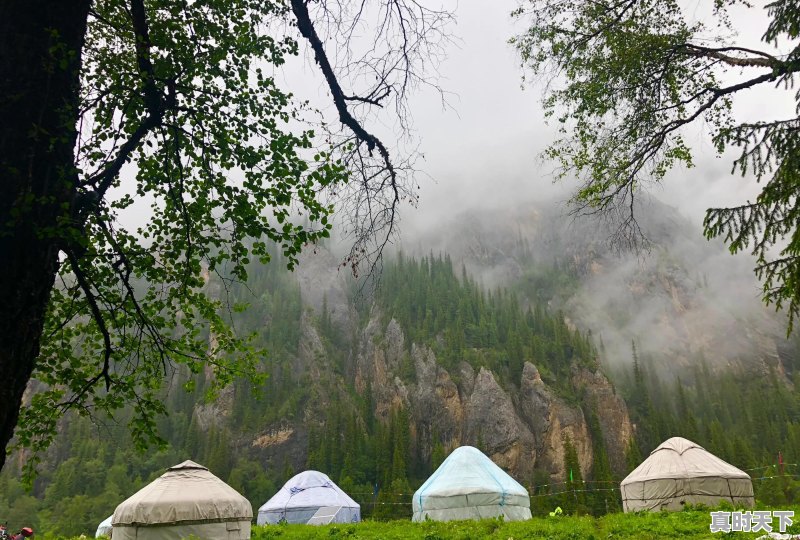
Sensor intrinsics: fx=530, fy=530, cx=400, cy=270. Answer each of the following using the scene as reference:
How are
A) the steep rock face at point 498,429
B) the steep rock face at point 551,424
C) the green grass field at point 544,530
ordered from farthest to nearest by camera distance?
the steep rock face at point 551,424, the steep rock face at point 498,429, the green grass field at point 544,530

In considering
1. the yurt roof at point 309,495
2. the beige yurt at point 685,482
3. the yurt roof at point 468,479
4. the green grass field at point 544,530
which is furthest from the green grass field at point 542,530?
the yurt roof at point 309,495

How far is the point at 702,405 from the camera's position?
14925cm

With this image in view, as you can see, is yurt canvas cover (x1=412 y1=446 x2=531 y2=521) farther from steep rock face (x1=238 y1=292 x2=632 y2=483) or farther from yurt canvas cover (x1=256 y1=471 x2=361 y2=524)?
steep rock face (x1=238 y1=292 x2=632 y2=483)

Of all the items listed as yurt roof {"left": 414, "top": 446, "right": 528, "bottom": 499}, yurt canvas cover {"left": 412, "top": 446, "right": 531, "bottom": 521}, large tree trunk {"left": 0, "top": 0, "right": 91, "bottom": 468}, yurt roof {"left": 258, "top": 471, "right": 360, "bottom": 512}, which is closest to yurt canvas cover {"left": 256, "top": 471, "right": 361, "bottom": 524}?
yurt roof {"left": 258, "top": 471, "right": 360, "bottom": 512}

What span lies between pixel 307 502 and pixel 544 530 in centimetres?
2173

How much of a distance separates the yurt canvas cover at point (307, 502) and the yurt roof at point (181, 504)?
14649 mm

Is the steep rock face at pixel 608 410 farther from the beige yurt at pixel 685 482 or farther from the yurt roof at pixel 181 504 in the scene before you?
→ the yurt roof at pixel 181 504

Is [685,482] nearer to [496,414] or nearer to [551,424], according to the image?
[496,414]

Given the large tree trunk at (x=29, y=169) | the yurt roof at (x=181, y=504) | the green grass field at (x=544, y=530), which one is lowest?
the green grass field at (x=544, y=530)

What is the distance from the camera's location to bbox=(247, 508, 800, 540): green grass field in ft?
39.4

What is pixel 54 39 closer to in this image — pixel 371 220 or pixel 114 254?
pixel 114 254

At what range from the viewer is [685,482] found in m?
21.5

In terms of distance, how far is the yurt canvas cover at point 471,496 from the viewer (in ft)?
79.7

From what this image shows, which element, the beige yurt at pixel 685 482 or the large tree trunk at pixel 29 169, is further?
the beige yurt at pixel 685 482
